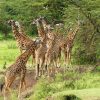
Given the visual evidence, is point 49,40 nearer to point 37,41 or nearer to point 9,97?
point 37,41

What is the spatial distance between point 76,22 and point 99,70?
2486 mm

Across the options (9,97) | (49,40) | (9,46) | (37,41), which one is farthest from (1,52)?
(9,97)

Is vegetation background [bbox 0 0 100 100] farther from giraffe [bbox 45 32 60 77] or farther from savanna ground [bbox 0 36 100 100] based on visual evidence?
giraffe [bbox 45 32 60 77]

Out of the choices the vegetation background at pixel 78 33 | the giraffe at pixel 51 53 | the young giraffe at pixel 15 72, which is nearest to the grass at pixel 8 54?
the vegetation background at pixel 78 33

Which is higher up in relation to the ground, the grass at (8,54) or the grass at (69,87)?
the grass at (69,87)

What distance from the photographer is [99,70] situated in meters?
15.1

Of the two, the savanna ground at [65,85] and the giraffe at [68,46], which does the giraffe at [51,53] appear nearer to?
the savanna ground at [65,85]

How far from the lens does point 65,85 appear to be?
11.4 metres

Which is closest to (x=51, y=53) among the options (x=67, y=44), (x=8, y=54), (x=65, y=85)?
Answer: (x=67, y=44)

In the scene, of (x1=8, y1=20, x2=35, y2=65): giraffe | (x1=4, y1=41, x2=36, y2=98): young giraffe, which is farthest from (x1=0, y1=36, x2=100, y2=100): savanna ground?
(x1=8, y1=20, x2=35, y2=65): giraffe

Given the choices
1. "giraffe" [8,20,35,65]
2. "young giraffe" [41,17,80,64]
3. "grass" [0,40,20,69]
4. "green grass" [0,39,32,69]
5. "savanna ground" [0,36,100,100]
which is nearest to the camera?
"savanna ground" [0,36,100,100]

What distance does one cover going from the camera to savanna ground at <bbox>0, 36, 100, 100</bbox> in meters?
9.69

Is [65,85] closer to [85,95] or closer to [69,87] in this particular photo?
[69,87]

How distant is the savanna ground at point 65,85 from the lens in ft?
31.8
